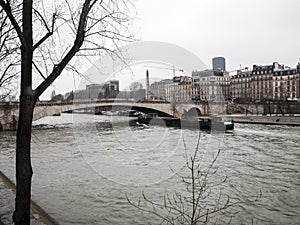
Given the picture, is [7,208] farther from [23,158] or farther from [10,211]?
[23,158]

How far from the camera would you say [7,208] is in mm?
6395

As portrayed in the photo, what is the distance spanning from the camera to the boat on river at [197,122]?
104 ft

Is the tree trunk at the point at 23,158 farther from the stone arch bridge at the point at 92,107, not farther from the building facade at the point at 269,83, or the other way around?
the building facade at the point at 269,83

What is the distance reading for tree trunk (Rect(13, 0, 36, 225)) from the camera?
11.9 feet

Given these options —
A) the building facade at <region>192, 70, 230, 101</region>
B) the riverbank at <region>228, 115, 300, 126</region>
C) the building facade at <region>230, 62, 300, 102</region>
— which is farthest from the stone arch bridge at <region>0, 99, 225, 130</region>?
the building facade at <region>230, 62, 300, 102</region>

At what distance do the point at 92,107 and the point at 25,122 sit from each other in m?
39.5

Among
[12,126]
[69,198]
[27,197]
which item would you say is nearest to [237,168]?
[69,198]

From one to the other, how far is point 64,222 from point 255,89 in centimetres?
7895

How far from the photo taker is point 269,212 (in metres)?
7.57

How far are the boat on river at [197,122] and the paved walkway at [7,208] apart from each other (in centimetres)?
2168

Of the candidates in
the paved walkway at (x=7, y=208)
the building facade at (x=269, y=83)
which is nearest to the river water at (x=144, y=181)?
the paved walkway at (x=7, y=208)

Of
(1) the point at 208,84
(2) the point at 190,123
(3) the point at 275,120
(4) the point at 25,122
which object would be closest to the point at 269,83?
(1) the point at 208,84

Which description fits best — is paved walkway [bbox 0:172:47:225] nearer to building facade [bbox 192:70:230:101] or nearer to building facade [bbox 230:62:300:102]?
building facade [bbox 230:62:300:102]

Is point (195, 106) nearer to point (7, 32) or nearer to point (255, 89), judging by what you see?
point (255, 89)
